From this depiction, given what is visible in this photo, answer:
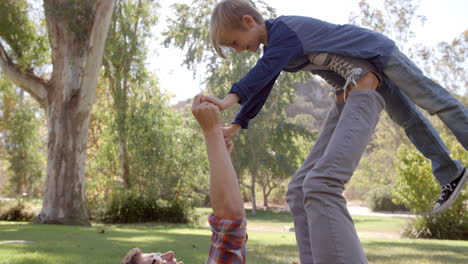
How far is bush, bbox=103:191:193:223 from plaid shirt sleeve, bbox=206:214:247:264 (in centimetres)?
1241

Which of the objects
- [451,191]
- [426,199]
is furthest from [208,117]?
[426,199]

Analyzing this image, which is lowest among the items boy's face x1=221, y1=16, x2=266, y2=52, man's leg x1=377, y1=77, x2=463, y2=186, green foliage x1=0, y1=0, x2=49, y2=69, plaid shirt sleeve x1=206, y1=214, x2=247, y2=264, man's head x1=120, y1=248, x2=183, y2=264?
man's head x1=120, y1=248, x2=183, y2=264

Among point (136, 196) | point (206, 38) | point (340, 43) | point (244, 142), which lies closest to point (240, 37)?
point (340, 43)

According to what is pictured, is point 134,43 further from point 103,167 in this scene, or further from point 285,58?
point 285,58

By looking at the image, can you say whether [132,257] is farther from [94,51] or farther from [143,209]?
[143,209]

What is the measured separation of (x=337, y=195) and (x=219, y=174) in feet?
1.90

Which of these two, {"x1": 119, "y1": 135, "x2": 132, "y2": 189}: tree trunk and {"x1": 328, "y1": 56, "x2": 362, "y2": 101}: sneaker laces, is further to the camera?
{"x1": 119, "y1": 135, "x2": 132, "y2": 189}: tree trunk

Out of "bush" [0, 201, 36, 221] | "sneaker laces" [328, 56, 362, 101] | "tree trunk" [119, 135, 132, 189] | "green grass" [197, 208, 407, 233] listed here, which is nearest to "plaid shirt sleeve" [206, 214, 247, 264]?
"sneaker laces" [328, 56, 362, 101]

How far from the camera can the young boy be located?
1842mm

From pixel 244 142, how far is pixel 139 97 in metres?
10.3

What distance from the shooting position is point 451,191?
7.73ft

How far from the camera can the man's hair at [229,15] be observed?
2.24m

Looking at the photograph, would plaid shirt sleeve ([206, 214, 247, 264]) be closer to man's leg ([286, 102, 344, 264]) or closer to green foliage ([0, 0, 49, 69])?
man's leg ([286, 102, 344, 264])

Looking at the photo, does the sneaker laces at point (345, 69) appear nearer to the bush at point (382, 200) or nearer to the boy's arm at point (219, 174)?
the boy's arm at point (219, 174)
